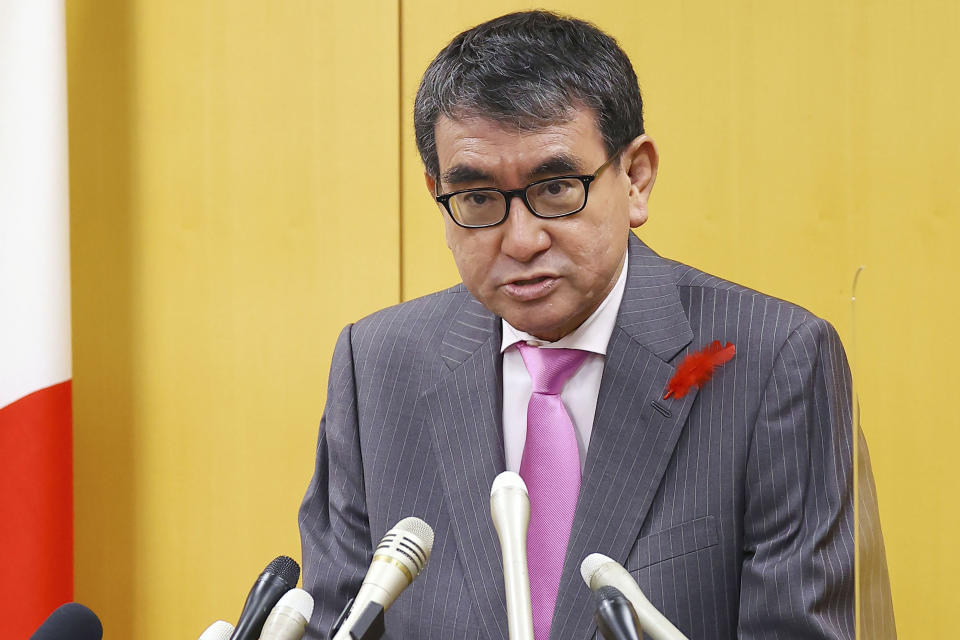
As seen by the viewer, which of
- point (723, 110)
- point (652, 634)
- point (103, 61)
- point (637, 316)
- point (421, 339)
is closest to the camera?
point (652, 634)

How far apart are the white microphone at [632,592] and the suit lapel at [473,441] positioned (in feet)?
1.70

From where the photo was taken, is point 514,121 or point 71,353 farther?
point 71,353

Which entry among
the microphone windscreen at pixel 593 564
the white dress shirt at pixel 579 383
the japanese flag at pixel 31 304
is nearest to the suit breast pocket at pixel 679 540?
the white dress shirt at pixel 579 383

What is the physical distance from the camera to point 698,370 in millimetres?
1225

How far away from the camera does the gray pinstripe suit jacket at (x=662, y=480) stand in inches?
44.3

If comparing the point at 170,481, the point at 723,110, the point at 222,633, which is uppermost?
the point at 723,110

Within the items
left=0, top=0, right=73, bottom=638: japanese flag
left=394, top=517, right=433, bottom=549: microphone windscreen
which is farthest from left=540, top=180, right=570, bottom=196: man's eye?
left=0, top=0, right=73, bottom=638: japanese flag

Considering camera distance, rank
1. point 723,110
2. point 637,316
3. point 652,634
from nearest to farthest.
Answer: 1. point 652,634
2. point 637,316
3. point 723,110

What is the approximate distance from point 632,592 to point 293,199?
159 cm

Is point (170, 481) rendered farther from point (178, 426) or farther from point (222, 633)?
point (222, 633)

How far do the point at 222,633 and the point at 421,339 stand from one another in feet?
2.47

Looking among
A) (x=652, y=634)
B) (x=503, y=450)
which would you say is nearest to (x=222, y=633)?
(x=652, y=634)

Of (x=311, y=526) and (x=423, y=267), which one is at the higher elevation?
(x=423, y=267)

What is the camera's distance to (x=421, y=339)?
143cm
